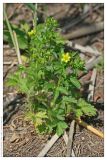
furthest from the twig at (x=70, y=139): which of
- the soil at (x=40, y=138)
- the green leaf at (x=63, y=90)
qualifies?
the green leaf at (x=63, y=90)

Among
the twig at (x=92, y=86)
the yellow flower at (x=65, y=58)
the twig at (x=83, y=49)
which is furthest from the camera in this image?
the twig at (x=83, y=49)

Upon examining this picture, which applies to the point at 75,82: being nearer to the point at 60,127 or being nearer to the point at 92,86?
the point at 60,127

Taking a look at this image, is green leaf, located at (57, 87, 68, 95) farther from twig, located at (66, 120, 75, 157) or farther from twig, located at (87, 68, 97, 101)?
twig, located at (87, 68, 97, 101)

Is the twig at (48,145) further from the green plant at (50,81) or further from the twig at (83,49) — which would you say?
the twig at (83,49)

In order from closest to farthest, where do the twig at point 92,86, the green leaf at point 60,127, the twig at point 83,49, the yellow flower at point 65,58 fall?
the yellow flower at point 65,58
the green leaf at point 60,127
the twig at point 92,86
the twig at point 83,49

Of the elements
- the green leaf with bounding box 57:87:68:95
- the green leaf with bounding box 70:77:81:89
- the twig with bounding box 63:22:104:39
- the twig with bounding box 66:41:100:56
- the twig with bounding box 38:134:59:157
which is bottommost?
the twig with bounding box 38:134:59:157

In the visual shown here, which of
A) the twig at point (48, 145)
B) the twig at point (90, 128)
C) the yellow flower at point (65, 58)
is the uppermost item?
the yellow flower at point (65, 58)

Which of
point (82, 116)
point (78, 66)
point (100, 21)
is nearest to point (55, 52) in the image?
point (78, 66)

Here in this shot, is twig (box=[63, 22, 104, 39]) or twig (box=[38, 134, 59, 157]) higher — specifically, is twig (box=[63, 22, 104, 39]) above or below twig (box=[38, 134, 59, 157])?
above

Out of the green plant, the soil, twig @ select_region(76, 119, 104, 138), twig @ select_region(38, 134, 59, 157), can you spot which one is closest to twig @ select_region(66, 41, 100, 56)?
the soil
